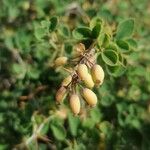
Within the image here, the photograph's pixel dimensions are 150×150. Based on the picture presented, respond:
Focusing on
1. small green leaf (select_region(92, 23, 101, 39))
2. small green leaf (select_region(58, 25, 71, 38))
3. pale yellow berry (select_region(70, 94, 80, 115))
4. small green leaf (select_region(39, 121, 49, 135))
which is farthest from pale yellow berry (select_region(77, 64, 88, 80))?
small green leaf (select_region(39, 121, 49, 135))

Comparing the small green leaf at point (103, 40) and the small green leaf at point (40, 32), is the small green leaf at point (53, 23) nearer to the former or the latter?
the small green leaf at point (40, 32)

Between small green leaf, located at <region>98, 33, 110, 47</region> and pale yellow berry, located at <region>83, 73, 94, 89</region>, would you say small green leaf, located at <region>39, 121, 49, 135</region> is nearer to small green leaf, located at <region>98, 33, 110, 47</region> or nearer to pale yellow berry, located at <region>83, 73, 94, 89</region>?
small green leaf, located at <region>98, 33, 110, 47</region>

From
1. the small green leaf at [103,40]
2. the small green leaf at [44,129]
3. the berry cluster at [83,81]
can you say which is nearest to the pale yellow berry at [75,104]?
the berry cluster at [83,81]

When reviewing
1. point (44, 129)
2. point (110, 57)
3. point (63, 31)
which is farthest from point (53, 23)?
point (44, 129)

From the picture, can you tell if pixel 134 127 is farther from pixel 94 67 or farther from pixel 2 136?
pixel 94 67

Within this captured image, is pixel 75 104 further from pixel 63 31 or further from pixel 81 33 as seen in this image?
pixel 63 31

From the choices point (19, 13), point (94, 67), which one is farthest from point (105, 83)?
point (94, 67)
